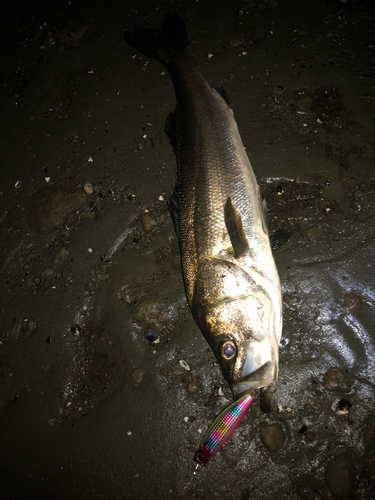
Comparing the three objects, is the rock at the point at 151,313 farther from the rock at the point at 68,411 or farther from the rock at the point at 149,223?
the rock at the point at 68,411

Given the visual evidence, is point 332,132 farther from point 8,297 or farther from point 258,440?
point 8,297

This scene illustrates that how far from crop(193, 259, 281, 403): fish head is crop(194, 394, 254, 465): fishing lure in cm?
24

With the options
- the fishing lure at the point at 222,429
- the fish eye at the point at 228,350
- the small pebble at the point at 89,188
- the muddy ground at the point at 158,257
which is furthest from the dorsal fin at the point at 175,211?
the fishing lure at the point at 222,429

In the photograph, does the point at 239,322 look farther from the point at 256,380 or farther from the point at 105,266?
the point at 105,266

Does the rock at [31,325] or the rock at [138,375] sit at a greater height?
the rock at [31,325]

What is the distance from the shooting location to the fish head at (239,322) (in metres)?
2.14

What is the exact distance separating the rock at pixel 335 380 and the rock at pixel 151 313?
1.70m

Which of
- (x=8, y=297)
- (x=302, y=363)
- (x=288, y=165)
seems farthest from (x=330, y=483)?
(x=8, y=297)

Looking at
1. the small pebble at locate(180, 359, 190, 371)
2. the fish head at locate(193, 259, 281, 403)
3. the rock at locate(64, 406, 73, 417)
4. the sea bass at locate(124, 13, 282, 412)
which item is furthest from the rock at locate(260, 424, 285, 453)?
the rock at locate(64, 406, 73, 417)

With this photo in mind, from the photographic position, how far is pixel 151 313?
3029 millimetres

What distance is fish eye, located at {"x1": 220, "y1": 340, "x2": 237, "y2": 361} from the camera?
222cm

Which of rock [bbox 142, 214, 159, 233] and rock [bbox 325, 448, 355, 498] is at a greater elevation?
rock [bbox 142, 214, 159, 233]

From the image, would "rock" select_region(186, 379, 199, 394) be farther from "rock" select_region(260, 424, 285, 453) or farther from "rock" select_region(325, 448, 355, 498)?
"rock" select_region(325, 448, 355, 498)

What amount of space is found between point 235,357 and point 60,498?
2.45 m
